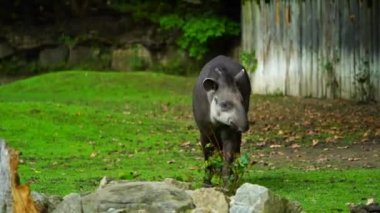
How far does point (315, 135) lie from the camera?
17.7 m

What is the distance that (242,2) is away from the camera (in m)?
28.1

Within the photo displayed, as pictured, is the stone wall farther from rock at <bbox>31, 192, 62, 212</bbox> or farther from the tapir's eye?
rock at <bbox>31, 192, 62, 212</bbox>

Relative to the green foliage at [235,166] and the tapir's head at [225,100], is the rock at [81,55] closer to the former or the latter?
the tapir's head at [225,100]

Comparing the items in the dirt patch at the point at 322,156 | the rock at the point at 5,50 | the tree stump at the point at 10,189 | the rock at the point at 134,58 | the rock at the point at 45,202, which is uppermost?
the tree stump at the point at 10,189

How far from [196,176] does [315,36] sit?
39.8 ft

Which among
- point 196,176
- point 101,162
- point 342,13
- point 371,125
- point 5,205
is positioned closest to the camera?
point 5,205

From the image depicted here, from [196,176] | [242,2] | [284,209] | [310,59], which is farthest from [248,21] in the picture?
[284,209]

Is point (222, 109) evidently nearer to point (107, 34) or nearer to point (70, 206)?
point (70, 206)

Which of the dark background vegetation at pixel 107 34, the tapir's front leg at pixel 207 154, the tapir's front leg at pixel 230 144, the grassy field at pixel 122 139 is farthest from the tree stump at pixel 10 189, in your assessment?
the dark background vegetation at pixel 107 34

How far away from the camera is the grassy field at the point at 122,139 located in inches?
484

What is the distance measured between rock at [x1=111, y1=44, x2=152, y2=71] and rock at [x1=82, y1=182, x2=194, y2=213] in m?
22.6

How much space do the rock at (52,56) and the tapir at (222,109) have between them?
64.5 feet

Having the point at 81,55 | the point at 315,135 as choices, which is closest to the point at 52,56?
the point at 81,55

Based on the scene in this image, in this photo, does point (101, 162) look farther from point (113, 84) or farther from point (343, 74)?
point (113, 84)
